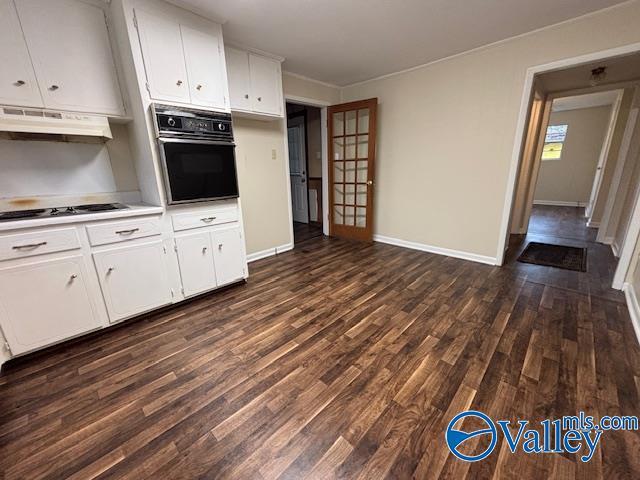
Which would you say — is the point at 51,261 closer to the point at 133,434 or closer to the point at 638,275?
the point at 133,434

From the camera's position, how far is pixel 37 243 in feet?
5.42

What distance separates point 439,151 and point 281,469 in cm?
361

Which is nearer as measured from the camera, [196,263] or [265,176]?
[196,263]

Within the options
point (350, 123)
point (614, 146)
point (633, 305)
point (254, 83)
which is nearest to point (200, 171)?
point (254, 83)

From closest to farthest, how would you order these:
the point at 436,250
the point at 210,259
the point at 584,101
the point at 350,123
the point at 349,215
Result: the point at 210,259 < the point at 436,250 < the point at 350,123 < the point at 349,215 < the point at 584,101

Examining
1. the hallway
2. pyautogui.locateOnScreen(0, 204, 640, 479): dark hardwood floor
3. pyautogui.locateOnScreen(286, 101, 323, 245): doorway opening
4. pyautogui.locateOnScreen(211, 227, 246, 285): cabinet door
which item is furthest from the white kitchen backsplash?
the hallway

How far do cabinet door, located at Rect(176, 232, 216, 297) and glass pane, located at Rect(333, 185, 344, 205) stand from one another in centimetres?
253

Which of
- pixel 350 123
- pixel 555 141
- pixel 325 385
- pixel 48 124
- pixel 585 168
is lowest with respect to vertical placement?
pixel 325 385

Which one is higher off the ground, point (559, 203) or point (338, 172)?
point (338, 172)

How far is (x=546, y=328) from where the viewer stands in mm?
1984

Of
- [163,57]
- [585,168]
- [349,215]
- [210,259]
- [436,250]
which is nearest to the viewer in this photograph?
[163,57]

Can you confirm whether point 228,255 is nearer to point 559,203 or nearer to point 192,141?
point 192,141

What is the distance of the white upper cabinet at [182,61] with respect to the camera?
6.35ft

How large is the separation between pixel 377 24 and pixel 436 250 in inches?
108
